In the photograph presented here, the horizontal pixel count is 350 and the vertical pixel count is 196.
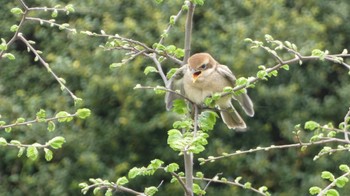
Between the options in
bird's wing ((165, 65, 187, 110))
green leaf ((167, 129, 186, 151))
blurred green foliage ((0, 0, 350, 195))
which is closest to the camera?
green leaf ((167, 129, 186, 151))

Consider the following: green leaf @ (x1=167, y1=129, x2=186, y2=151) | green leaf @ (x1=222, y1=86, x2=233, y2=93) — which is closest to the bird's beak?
green leaf @ (x1=222, y1=86, x2=233, y2=93)

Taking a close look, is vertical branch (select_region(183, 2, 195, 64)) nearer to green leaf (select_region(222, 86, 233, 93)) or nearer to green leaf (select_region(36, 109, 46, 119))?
green leaf (select_region(222, 86, 233, 93))

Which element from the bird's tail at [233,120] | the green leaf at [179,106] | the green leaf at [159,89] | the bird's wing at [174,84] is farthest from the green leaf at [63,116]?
the bird's tail at [233,120]

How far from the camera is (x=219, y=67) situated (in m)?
3.53

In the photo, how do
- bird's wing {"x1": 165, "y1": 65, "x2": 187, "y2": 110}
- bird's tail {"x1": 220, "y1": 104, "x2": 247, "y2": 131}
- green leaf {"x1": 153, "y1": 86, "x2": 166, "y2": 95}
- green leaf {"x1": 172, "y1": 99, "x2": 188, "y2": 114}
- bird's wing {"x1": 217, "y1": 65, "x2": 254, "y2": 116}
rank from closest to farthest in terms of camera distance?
green leaf {"x1": 153, "y1": 86, "x2": 166, "y2": 95}, green leaf {"x1": 172, "y1": 99, "x2": 188, "y2": 114}, bird's wing {"x1": 165, "y1": 65, "x2": 187, "y2": 110}, bird's wing {"x1": 217, "y1": 65, "x2": 254, "y2": 116}, bird's tail {"x1": 220, "y1": 104, "x2": 247, "y2": 131}

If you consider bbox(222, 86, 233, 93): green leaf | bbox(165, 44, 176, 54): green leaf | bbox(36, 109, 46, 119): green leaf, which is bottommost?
bbox(36, 109, 46, 119): green leaf

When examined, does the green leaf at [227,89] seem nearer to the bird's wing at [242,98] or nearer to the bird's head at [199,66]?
the bird's wing at [242,98]

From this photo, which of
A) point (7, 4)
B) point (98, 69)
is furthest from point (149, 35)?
point (7, 4)

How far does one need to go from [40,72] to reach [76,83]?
33 cm

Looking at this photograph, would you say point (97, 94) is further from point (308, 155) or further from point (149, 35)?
point (308, 155)

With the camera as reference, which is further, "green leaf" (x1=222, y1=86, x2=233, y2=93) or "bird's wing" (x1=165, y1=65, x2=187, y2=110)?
"bird's wing" (x1=165, y1=65, x2=187, y2=110)

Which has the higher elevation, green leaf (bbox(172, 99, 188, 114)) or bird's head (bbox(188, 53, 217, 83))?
bird's head (bbox(188, 53, 217, 83))

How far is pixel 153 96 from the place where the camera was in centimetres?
479

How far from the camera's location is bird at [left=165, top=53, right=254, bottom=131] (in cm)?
327
